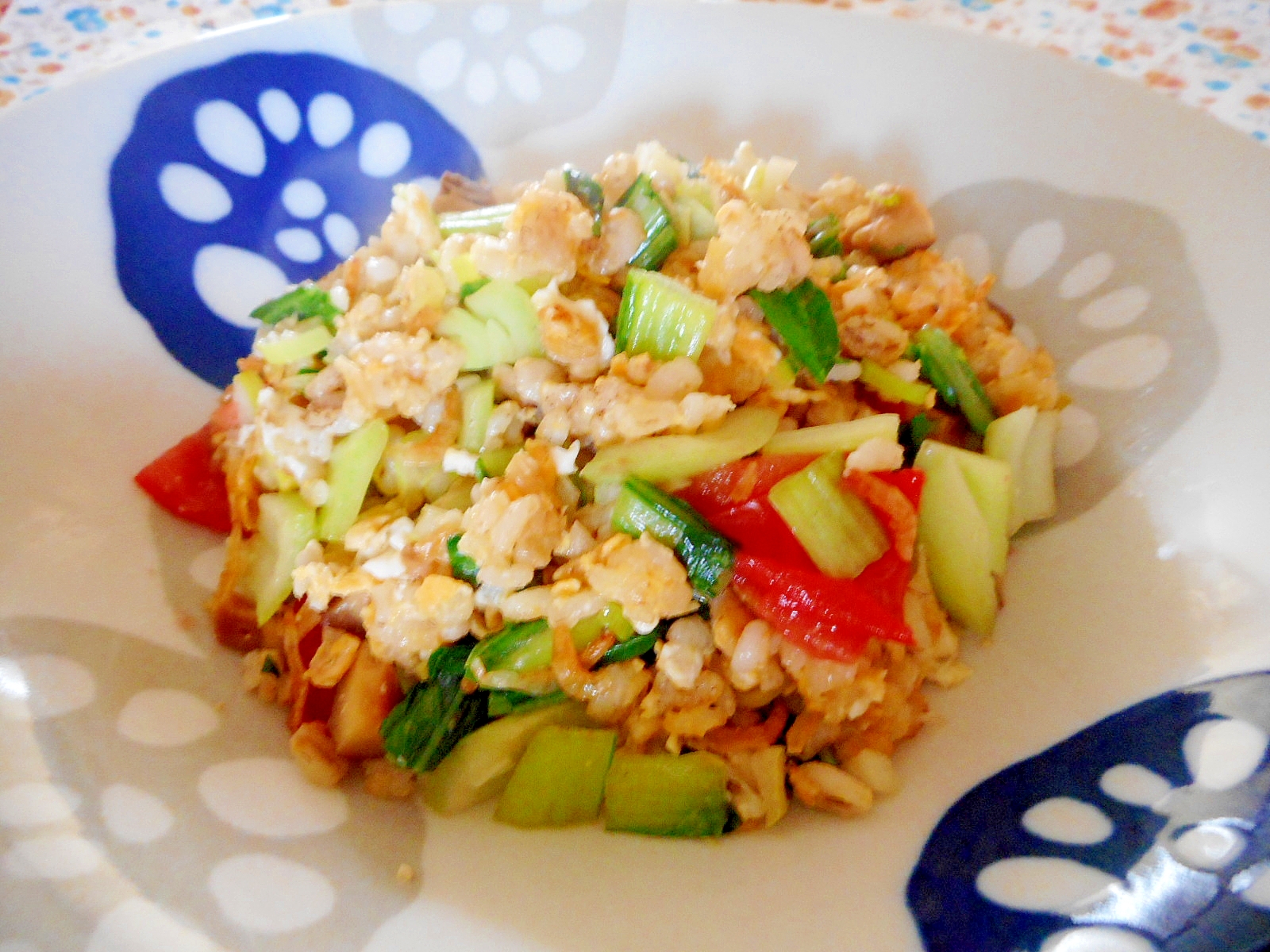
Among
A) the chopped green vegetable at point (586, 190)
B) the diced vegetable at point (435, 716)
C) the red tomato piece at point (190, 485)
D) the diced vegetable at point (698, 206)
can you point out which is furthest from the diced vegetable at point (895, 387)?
the red tomato piece at point (190, 485)

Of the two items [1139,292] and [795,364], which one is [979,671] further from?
[1139,292]

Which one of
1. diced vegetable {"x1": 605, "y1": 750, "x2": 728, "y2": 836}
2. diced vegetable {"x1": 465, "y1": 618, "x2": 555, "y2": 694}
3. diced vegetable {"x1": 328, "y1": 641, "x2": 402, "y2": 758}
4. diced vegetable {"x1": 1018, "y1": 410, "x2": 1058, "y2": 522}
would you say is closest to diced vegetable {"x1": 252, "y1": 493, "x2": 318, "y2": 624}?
diced vegetable {"x1": 328, "y1": 641, "x2": 402, "y2": 758}

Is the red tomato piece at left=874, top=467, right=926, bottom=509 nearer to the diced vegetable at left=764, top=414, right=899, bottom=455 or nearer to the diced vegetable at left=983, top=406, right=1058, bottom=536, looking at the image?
the diced vegetable at left=764, top=414, right=899, bottom=455

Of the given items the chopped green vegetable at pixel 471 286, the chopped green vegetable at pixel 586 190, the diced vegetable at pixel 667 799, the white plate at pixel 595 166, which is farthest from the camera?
the chopped green vegetable at pixel 586 190

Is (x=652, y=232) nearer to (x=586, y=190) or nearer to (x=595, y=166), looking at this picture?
(x=586, y=190)

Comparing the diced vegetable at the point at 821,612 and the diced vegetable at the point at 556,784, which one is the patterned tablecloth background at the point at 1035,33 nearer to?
the diced vegetable at the point at 821,612

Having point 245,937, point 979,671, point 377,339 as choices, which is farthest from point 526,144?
point 245,937
